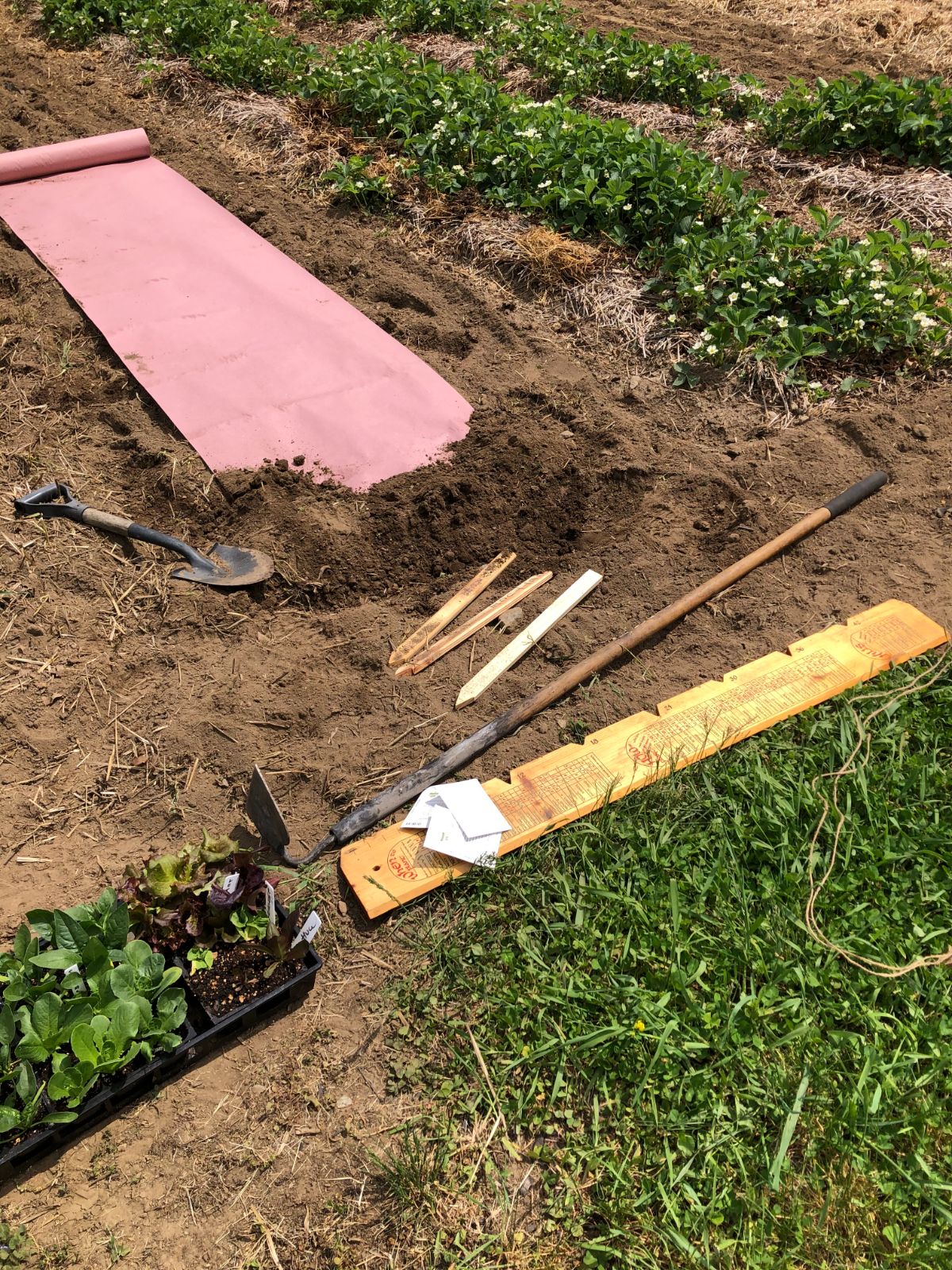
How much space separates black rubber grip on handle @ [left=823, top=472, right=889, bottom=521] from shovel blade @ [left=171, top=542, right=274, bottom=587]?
2.60 meters

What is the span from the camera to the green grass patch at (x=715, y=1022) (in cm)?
228

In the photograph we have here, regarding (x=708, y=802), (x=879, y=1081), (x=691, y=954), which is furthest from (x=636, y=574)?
(x=879, y=1081)

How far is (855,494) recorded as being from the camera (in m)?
4.22

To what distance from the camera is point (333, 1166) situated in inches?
94.0

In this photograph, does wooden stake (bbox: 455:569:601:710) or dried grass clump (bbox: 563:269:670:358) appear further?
dried grass clump (bbox: 563:269:670:358)

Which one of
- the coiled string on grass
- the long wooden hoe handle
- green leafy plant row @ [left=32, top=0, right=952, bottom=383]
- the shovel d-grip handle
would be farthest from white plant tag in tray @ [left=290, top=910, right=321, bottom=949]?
green leafy plant row @ [left=32, top=0, right=952, bottom=383]

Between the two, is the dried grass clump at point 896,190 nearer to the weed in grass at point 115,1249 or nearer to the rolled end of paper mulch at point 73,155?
the rolled end of paper mulch at point 73,155

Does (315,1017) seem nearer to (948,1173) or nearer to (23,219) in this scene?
(948,1173)

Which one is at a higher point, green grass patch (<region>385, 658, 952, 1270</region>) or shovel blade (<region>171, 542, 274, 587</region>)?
shovel blade (<region>171, 542, 274, 587</region>)

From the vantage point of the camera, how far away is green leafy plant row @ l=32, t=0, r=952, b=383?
4918 millimetres

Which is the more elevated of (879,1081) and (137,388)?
(137,388)

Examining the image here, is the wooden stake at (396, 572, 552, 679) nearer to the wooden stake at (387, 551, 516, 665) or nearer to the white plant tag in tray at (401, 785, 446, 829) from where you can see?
the wooden stake at (387, 551, 516, 665)

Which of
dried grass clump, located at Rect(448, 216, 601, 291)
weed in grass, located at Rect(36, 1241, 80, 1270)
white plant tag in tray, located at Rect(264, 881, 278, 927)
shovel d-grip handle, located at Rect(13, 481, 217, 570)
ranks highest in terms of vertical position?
dried grass clump, located at Rect(448, 216, 601, 291)

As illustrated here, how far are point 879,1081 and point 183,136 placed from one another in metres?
8.08
